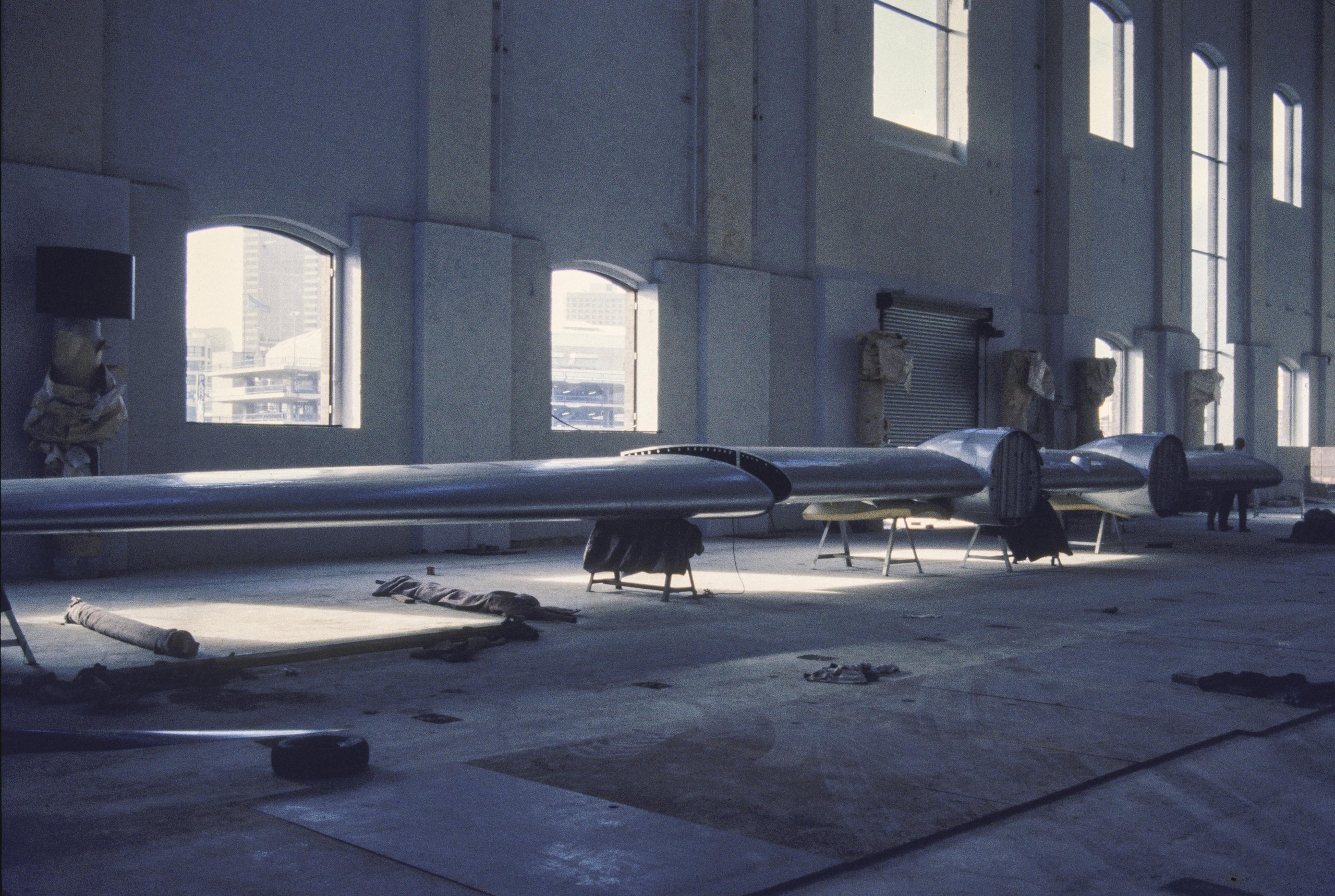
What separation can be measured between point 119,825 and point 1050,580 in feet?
22.8

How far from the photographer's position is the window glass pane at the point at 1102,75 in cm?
1742

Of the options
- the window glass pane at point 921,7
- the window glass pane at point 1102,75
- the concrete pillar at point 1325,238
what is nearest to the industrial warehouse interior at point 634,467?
the window glass pane at point 1102,75

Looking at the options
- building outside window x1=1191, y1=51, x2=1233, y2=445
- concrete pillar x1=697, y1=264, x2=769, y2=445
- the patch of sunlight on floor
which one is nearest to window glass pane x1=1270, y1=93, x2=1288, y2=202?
building outside window x1=1191, y1=51, x2=1233, y2=445

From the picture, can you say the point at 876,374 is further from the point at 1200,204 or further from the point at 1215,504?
the point at 1200,204

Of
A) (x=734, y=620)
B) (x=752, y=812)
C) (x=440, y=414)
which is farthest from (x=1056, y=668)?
(x=440, y=414)

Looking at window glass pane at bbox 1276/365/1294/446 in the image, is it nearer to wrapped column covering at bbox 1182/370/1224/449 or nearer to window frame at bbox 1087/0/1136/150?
wrapped column covering at bbox 1182/370/1224/449

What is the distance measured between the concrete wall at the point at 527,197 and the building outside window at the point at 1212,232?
2831mm

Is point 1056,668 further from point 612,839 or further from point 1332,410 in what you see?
point 1332,410

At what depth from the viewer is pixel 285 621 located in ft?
18.9

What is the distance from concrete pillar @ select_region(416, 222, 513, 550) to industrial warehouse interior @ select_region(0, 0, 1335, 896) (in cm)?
4

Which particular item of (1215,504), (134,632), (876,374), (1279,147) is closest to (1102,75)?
(1279,147)

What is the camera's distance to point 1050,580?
8.18m

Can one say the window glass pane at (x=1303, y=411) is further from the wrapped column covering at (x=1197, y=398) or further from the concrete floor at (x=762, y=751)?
the concrete floor at (x=762, y=751)

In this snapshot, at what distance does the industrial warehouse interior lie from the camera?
105 inches
